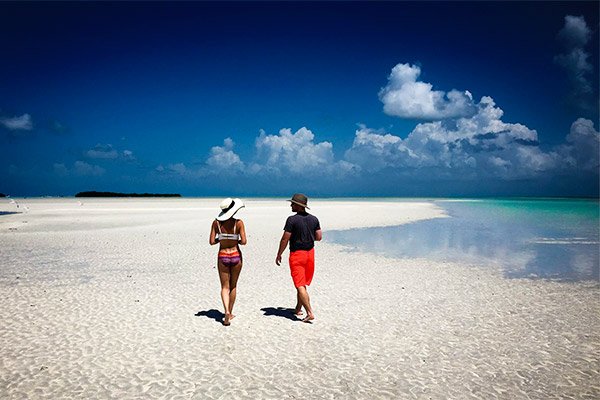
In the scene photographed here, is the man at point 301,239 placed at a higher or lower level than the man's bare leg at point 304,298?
higher

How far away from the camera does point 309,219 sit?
24.6 ft

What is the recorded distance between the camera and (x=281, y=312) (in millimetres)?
8391

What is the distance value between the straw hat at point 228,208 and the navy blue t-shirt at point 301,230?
37.9 inches

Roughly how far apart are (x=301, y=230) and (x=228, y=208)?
4.57 ft

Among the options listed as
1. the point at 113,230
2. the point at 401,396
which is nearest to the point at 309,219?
the point at 401,396

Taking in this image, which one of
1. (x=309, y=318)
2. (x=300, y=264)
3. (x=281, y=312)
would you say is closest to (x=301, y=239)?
(x=300, y=264)

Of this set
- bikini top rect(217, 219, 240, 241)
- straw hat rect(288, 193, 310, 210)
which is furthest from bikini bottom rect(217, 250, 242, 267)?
straw hat rect(288, 193, 310, 210)

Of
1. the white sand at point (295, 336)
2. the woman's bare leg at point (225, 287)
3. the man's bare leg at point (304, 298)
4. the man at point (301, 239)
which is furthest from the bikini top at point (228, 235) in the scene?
the white sand at point (295, 336)

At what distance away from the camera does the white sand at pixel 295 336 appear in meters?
5.29

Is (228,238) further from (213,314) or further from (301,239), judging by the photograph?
(213,314)

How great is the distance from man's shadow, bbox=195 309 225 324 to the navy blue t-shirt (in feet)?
6.90

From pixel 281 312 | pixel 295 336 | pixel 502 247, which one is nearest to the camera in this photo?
pixel 295 336

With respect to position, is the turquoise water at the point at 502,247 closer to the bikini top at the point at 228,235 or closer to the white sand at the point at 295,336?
the white sand at the point at 295,336

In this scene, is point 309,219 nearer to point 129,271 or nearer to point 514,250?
point 129,271
